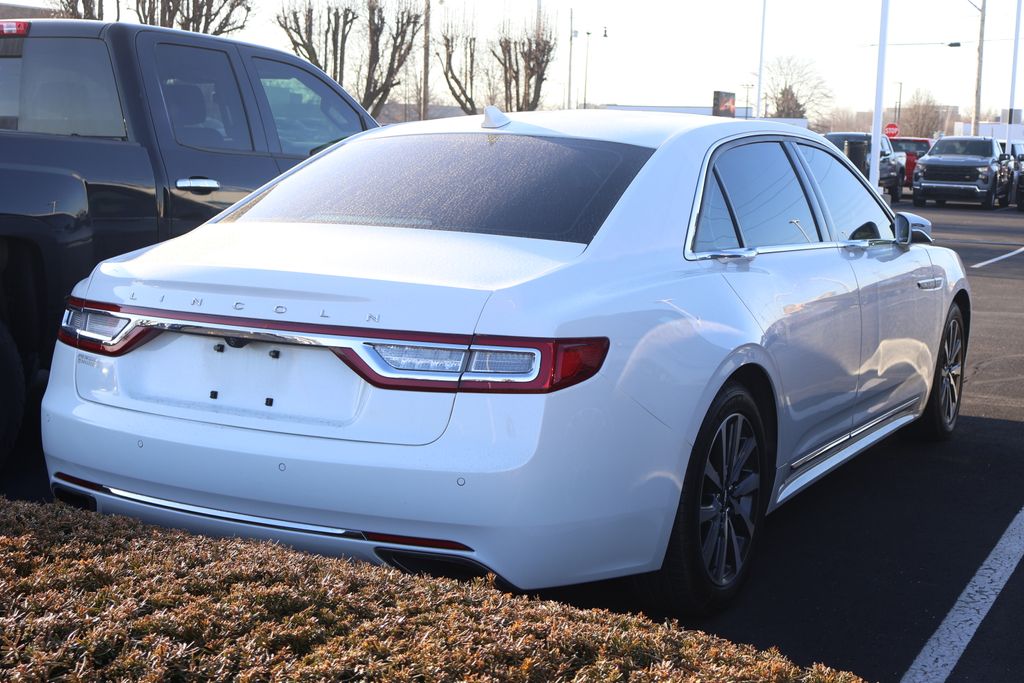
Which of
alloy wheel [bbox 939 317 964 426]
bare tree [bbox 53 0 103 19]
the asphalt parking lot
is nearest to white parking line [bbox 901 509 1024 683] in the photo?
the asphalt parking lot

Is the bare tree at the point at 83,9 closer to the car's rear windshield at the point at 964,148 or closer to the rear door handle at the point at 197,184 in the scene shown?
the car's rear windshield at the point at 964,148

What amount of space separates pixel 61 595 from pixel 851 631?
99.4 inches

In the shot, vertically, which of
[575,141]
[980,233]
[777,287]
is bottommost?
[980,233]

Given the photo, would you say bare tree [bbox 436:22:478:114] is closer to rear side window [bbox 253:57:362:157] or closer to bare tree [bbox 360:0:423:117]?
bare tree [bbox 360:0:423:117]

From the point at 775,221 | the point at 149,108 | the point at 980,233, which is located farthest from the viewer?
the point at 980,233

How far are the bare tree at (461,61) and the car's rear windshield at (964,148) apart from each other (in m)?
20.1

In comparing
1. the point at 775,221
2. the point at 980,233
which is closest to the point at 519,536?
the point at 775,221

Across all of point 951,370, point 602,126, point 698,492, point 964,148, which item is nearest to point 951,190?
point 964,148

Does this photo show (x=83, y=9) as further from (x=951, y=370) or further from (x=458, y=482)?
(x=458, y=482)

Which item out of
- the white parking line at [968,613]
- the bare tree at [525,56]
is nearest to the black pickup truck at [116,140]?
the white parking line at [968,613]

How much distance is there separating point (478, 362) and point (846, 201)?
2.94 m

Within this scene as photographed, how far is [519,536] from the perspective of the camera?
10.9 feet

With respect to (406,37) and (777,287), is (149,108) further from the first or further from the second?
(406,37)

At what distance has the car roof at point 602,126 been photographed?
4488mm
